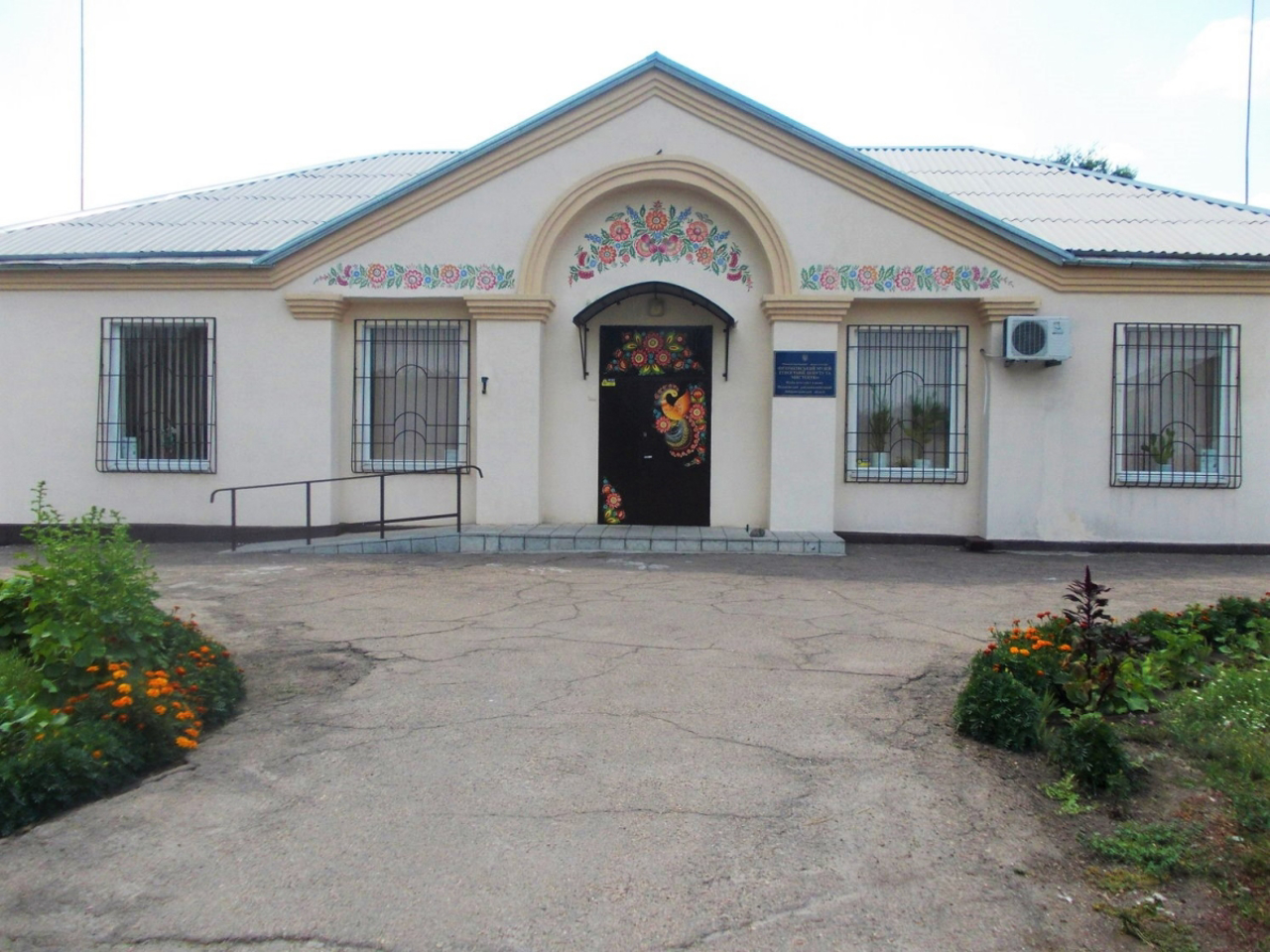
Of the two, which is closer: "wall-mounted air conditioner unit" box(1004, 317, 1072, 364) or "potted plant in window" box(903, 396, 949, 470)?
"wall-mounted air conditioner unit" box(1004, 317, 1072, 364)

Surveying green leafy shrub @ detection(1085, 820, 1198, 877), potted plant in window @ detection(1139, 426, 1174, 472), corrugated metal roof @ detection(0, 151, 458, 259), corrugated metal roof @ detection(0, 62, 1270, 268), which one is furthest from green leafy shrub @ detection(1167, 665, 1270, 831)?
corrugated metal roof @ detection(0, 151, 458, 259)

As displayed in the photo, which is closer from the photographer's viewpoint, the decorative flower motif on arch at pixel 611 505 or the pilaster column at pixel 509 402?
the pilaster column at pixel 509 402

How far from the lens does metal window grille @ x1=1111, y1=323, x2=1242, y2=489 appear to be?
12.2 m

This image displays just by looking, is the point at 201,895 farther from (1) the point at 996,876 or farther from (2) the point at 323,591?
(2) the point at 323,591

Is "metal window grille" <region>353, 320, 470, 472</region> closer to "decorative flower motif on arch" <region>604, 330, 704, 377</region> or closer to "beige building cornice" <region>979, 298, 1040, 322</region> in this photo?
"decorative flower motif on arch" <region>604, 330, 704, 377</region>

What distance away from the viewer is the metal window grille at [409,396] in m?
13.0

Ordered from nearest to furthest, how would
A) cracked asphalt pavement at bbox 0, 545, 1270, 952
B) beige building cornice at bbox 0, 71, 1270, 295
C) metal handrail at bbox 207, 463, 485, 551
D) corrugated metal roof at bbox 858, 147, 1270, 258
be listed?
1. cracked asphalt pavement at bbox 0, 545, 1270, 952
2. metal handrail at bbox 207, 463, 485, 551
3. beige building cornice at bbox 0, 71, 1270, 295
4. corrugated metal roof at bbox 858, 147, 1270, 258

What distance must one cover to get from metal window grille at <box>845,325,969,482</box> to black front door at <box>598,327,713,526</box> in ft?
6.05

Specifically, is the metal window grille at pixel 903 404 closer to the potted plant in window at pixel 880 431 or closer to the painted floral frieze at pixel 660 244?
the potted plant in window at pixel 880 431

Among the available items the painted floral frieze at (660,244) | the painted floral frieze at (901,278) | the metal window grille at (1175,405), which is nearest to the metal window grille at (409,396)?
the painted floral frieze at (660,244)

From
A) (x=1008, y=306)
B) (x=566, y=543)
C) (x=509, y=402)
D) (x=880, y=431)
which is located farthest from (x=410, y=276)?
(x=1008, y=306)

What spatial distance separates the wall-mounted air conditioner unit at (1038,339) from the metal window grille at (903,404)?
2.82 feet

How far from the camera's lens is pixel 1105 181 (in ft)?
51.2

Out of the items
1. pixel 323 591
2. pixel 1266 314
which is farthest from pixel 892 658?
pixel 1266 314
